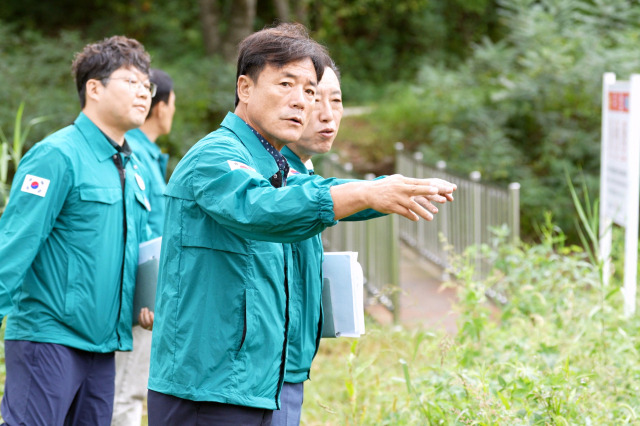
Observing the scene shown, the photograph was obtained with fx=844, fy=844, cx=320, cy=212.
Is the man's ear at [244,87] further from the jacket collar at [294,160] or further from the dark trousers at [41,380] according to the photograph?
the dark trousers at [41,380]

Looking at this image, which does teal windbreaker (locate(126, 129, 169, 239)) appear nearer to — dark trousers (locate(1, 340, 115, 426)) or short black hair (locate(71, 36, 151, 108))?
short black hair (locate(71, 36, 151, 108))

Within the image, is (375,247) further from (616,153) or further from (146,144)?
(146,144)

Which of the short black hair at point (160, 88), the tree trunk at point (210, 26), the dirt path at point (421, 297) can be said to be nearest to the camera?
the short black hair at point (160, 88)

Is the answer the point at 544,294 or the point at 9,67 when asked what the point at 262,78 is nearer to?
the point at 544,294

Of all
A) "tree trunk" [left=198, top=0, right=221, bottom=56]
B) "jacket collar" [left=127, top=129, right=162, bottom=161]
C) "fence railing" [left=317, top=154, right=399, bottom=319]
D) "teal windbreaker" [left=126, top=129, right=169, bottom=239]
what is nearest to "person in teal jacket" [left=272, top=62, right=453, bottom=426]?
"teal windbreaker" [left=126, top=129, right=169, bottom=239]

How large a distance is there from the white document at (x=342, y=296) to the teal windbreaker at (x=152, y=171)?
115 centimetres

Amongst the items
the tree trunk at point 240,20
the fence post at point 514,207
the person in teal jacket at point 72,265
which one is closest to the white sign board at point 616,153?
the fence post at point 514,207

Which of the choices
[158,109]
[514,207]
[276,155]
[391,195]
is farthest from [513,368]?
[514,207]

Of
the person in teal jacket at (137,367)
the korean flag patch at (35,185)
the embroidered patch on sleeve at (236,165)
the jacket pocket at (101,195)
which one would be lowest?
the person in teal jacket at (137,367)

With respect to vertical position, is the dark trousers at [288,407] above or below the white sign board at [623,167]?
below

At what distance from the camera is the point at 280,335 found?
7.10 ft

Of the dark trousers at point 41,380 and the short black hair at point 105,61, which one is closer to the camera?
the dark trousers at point 41,380

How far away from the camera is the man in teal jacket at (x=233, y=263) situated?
1.99 metres

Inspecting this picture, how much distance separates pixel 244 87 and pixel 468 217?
470cm
